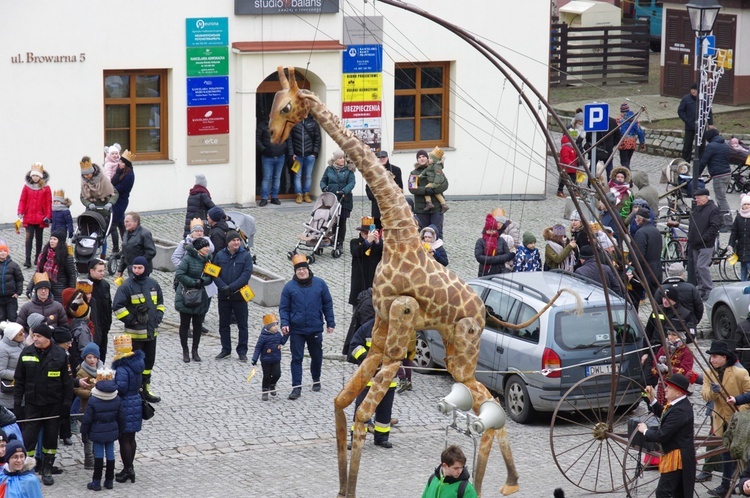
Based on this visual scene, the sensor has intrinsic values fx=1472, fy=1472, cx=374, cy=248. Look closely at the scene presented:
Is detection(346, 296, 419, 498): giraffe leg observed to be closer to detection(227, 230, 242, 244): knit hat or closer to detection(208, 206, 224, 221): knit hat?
detection(227, 230, 242, 244): knit hat

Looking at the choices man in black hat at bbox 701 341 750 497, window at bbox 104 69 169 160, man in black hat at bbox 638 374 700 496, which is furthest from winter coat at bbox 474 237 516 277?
window at bbox 104 69 169 160

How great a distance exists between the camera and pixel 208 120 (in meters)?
27.4

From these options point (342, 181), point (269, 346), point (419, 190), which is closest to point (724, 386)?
point (269, 346)

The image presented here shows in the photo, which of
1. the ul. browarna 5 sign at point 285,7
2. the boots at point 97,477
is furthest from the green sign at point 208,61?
the boots at point 97,477

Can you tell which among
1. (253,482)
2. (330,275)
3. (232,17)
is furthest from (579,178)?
(253,482)

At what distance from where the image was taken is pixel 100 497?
1473cm

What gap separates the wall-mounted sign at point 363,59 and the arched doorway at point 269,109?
35.5 inches

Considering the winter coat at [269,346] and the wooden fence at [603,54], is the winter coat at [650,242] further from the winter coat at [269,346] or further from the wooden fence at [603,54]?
the wooden fence at [603,54]

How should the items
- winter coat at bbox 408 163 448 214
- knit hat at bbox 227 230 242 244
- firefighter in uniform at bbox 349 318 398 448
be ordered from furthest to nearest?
winter coat at bbox 408 163 448 214
knit hat at bbox 227 230 242 244
firefighter in uniform at bbox 349 318 398 448

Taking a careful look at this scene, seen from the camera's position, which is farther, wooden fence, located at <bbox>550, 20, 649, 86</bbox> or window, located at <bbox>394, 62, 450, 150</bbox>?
wooden fence, located at <bbox>550, 20, 649, 86</bbox>

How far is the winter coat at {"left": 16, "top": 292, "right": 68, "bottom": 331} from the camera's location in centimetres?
1638

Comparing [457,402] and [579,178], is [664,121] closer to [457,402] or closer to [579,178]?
[579,178]

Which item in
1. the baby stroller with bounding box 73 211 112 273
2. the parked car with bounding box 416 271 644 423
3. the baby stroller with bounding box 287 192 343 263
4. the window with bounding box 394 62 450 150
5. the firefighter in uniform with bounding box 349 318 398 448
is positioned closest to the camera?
the firefighter in uniform with bounding box 349 318 398 448

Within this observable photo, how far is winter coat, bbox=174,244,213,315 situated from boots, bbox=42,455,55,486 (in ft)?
13.5
